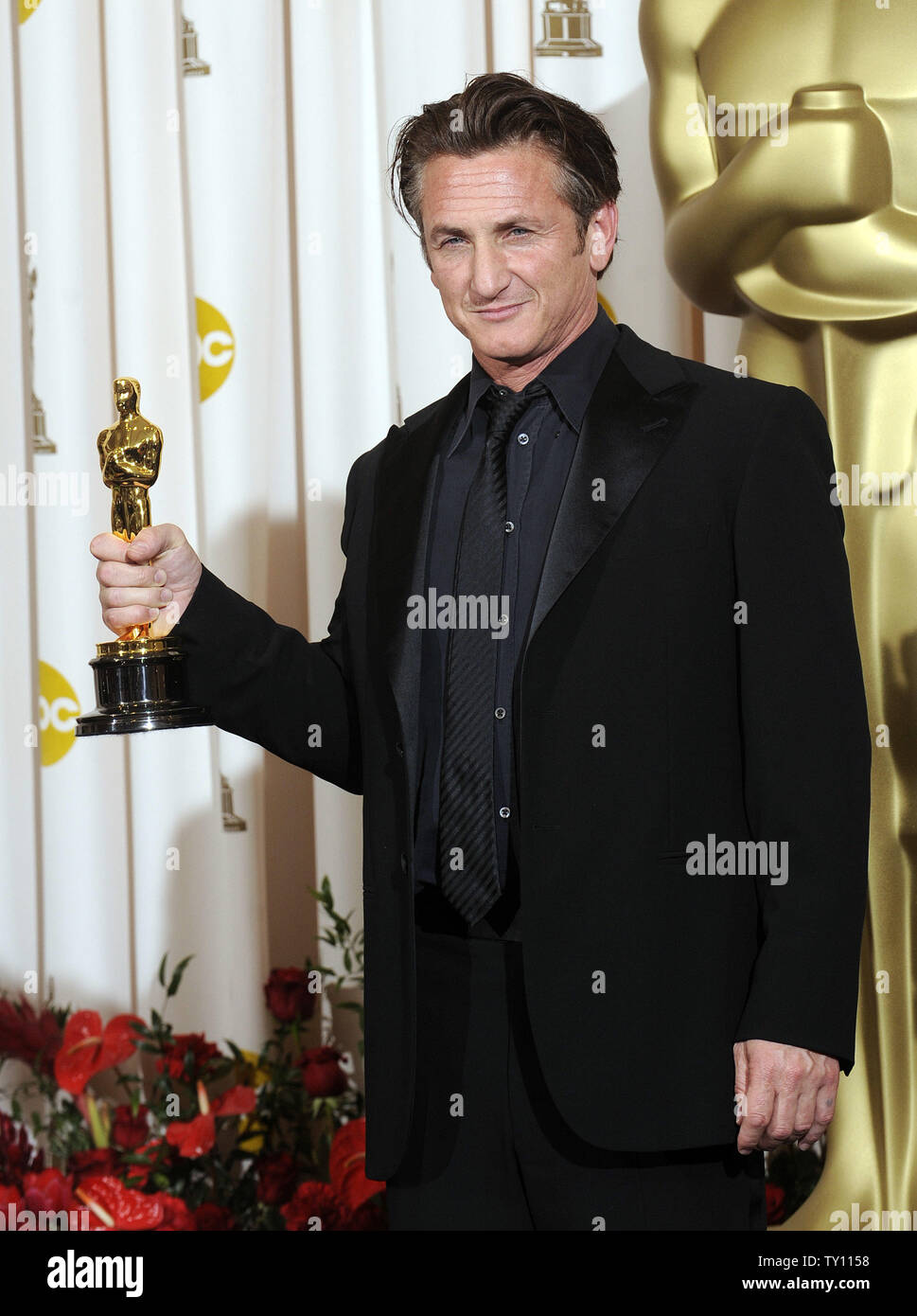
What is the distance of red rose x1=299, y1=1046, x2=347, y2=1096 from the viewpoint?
162cm

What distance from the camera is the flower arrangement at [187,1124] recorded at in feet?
5.01

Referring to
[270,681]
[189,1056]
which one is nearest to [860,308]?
[270,681]

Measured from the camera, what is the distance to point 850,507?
136cm

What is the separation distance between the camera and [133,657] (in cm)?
106

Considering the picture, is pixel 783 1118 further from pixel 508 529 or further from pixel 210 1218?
pixel 210 1218

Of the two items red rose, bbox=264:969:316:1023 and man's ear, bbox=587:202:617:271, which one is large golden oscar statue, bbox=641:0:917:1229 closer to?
man's ear, bbox=587:202:617:271

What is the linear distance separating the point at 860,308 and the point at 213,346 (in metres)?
0.82

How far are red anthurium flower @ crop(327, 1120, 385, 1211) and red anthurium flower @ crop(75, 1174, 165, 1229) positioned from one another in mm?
193

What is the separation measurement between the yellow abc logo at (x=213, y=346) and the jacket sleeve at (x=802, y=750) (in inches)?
37.7

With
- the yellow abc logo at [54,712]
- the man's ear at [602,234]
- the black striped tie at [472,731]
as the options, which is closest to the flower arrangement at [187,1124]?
the yellow abc logo at [54,712]

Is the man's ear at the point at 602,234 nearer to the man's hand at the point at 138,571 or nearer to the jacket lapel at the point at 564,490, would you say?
the jacket lapel at the point at 564,490
